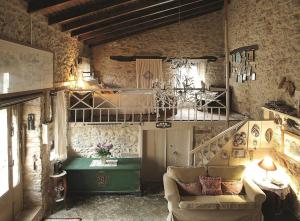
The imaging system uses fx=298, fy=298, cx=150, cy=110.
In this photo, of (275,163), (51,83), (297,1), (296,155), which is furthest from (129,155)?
(297,1)

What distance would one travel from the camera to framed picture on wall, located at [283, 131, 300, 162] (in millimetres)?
5692

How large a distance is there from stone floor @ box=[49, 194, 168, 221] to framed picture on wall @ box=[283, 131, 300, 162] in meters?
2.82

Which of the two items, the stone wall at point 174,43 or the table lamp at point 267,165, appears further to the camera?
the stone wall at point 174,43

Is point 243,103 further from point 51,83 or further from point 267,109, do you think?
point 51,83

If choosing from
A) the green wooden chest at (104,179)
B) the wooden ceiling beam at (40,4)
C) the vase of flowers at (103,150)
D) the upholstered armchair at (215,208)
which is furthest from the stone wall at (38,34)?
the upholstered armchair at (215,208)

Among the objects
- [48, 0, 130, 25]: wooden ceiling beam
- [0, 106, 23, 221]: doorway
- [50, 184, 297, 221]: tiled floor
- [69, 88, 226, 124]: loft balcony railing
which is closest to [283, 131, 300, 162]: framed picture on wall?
[50, 184, 297, 221]: tiled floor

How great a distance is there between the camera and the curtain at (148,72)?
1069 cm

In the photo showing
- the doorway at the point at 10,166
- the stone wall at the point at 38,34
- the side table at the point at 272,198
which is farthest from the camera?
the side table at the point at 272,198

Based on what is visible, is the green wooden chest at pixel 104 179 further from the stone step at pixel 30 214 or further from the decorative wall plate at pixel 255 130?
the decorative wall plate at pixel 255 130

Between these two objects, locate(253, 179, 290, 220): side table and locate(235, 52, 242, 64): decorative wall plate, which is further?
locate(235, 52, 242, 64): decorative wall plate

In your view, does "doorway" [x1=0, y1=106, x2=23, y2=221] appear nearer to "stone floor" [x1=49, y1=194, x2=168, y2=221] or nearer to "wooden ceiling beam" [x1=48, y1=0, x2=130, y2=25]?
"stone floor" [x1=49, y1=194, x2=168, y2=221]

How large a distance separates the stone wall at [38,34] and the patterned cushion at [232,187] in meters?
4.18

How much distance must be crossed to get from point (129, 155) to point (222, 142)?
253 cm

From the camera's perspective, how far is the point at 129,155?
816 centimetres
